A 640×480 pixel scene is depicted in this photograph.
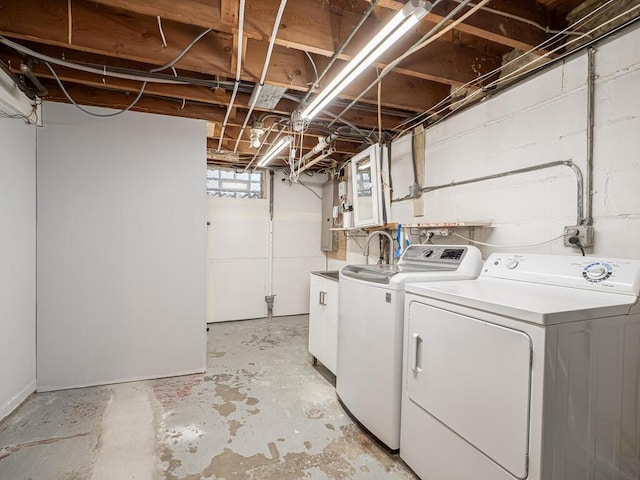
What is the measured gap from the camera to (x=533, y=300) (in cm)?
130

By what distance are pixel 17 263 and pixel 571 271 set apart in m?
3.52

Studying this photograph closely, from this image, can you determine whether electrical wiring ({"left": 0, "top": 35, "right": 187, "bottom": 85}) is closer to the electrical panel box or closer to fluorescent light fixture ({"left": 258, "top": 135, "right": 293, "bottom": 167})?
fluorescent light fixture ({"left": 258, "top": 135, "right": 293, "bottom": 167})

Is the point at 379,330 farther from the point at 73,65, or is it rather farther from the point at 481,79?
the point at 73,65

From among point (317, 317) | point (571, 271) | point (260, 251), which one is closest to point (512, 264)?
point (571, 271)

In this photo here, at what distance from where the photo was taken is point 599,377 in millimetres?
1204

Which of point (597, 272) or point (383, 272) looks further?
point (383, 272)

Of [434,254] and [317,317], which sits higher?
[434,254]

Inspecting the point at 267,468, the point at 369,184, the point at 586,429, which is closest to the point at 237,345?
the point at 267,468

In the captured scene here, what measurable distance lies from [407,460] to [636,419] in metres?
1.06

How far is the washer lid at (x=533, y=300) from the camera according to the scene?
1128 millimetres

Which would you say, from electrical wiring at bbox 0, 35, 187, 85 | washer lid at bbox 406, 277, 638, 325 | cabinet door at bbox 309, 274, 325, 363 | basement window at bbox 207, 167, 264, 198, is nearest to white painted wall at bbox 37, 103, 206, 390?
electrical wiring at bbox 0, 35, 187, 85

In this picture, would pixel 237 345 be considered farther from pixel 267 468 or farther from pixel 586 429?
pixel 586 429

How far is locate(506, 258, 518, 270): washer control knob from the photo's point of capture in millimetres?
1817

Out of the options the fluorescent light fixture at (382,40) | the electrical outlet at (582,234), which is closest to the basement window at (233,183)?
the fluorescent light fixture at (382,40)
